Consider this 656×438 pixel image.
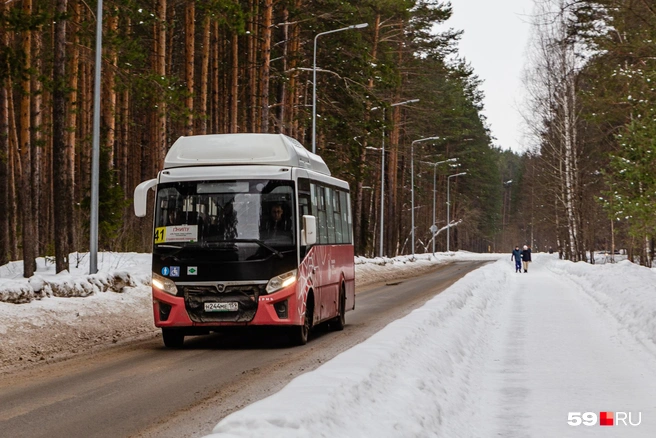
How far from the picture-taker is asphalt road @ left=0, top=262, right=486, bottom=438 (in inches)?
334

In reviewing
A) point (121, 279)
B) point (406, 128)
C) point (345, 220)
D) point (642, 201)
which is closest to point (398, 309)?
point (345, 220)

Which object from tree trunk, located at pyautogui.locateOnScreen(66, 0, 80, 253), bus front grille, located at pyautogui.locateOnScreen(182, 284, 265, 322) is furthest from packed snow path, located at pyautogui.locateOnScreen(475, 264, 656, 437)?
tree trunk, located at pyautogui.locateOnScreen(66, 0, 80, 253)

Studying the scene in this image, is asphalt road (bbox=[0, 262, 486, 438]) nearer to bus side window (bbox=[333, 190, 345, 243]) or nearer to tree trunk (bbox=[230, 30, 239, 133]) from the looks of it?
bus side window (bbox=[333, 190, 345, 243])

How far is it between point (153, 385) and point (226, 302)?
3925mm

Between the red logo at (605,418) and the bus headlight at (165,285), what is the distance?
7175 mm

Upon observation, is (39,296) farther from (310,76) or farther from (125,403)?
(310,76)

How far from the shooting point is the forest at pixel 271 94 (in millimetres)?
24312

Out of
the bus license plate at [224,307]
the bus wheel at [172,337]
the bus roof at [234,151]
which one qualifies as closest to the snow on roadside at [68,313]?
the bus wheel at [172,337]

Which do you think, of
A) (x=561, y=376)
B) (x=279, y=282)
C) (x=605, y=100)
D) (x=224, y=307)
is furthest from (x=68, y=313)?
(x=605, y=100)

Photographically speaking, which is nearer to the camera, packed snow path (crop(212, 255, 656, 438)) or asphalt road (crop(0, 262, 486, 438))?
packed snow path (crop(212, 255, 656, 438))

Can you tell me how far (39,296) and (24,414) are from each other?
26.7 ft

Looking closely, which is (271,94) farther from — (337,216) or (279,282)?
(279,282)

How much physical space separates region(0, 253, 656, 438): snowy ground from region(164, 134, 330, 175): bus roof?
3244 millimetres

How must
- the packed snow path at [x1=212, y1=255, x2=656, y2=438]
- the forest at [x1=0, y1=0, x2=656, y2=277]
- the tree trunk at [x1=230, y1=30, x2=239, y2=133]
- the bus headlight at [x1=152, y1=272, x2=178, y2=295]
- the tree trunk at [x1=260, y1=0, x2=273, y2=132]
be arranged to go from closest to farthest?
the packed snow path at [x1=212, y1=255, x2=656, y2=438] → the bus headlight at [x1=152, y1=272, x2=178, y2=295] → the forest at [x1=0, y1=0, x2=656, y2=277] → the tree trunk at [x1=260, y1=0, x2=273, y2=132] → the tree trunk at [x1=230, y1=30, x2=239, y2=133]
